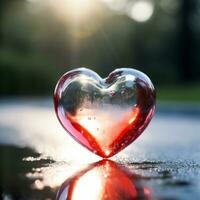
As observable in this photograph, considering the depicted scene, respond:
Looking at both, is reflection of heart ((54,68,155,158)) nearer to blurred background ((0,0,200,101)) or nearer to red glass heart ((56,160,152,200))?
red glass heart ((56,160,152,200))

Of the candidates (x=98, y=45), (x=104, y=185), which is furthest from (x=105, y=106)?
(x=98, y=45)

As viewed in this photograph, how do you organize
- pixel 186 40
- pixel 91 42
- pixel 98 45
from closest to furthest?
pixel 186 40 → pixel 91 42 → pixel 98 45

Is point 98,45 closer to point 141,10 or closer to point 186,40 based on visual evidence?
point 186,40

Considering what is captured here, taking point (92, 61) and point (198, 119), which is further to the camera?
point (92, 61)

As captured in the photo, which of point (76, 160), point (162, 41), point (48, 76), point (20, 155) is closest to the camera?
point (76, 160)

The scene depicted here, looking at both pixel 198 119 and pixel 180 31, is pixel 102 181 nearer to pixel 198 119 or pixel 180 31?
pixel 198 119

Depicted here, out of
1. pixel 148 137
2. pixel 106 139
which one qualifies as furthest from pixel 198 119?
pixel 106 139
